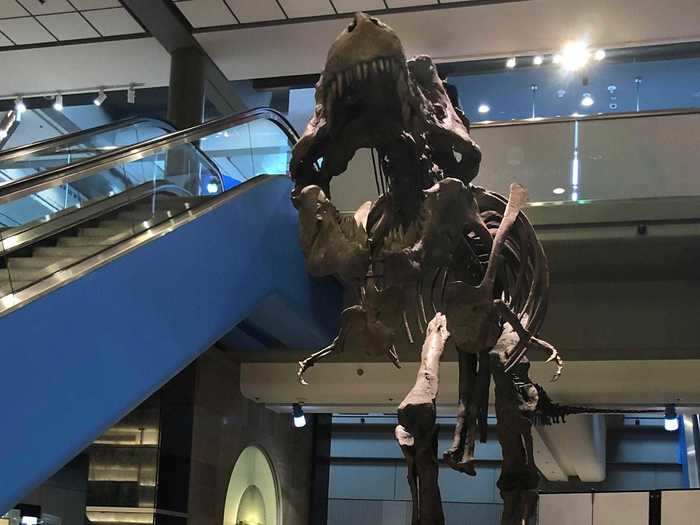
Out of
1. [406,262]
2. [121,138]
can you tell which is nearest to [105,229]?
[121,138]

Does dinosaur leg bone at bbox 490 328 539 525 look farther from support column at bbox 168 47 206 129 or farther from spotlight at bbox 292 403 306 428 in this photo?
support column at bbox 168 47 206 129

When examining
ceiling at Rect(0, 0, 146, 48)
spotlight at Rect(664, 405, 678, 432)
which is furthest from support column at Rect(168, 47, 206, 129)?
spotlight at Rect(664, 405, 678, 432)

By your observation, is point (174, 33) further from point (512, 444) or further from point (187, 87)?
point (512, 444)

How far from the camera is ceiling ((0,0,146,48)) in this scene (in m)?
10.6

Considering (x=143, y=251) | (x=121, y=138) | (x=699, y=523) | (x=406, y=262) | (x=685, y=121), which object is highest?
(x=685, y=121)

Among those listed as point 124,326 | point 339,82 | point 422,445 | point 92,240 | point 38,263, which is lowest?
point 422,445

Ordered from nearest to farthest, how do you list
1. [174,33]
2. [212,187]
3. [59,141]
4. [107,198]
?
[107,198] → [59,141] → [212,187] → [174,33]

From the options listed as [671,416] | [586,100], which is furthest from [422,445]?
[586,100]

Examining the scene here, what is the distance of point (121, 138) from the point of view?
8.38 m

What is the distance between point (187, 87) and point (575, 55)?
4982mm

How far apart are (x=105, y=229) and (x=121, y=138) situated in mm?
1691

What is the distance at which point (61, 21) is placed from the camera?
11070 millimetres

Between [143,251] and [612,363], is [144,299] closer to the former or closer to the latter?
[143,251]

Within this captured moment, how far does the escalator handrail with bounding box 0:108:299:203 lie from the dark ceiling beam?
7.32ft
